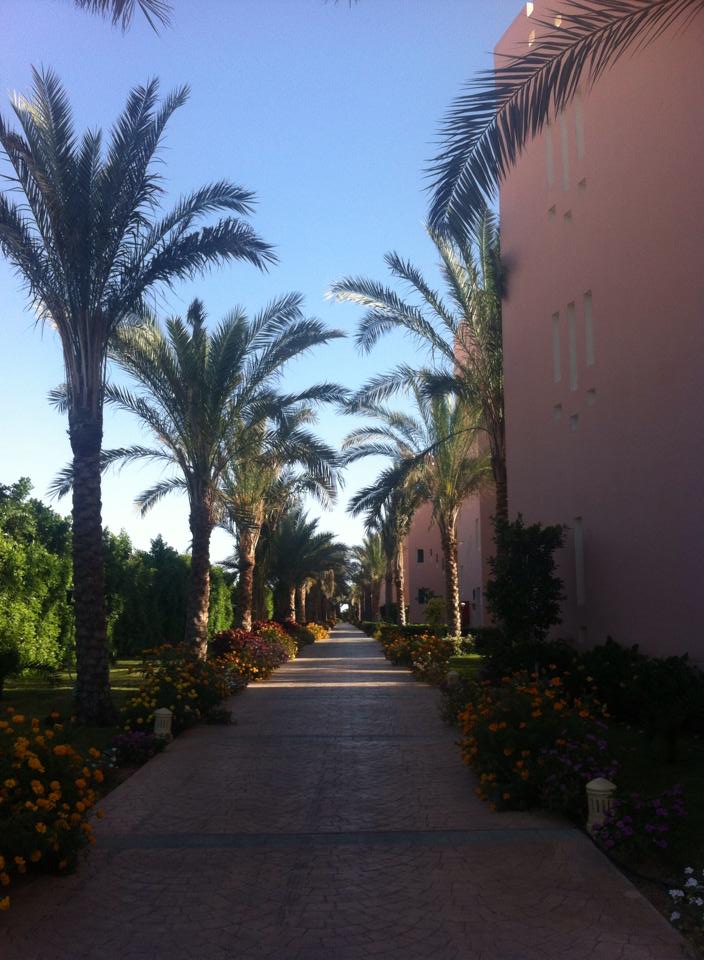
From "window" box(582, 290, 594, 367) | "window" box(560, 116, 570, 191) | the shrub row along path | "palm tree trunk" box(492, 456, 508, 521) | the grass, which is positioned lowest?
the shrub row along path

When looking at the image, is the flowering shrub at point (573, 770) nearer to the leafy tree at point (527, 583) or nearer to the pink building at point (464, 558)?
the leafy tree at point (527, 583)

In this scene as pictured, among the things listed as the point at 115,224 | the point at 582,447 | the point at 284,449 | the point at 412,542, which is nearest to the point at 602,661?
the point at 582,447

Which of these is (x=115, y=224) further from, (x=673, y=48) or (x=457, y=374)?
(x=457, y=374)

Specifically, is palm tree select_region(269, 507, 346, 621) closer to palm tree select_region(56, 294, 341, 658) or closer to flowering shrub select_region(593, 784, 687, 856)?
palm tree select_region(56, 294, 341, 658)


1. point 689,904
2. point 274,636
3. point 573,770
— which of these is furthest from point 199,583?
point 689,904

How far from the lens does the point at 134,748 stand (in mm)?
9453

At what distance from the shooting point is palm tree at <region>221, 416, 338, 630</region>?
2034 cm

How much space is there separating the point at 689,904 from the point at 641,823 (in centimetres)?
90

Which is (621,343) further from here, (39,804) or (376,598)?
(376,598)

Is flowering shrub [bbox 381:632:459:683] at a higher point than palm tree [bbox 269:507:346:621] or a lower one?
lower

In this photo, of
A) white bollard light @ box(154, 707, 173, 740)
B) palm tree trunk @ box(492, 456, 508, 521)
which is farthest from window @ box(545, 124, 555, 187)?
white bollard light @ box(154, 707, 173, 740)

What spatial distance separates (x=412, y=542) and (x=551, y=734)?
177ft

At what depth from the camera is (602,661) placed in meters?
11.0

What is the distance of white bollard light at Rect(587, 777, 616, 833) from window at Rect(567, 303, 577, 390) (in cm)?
873
